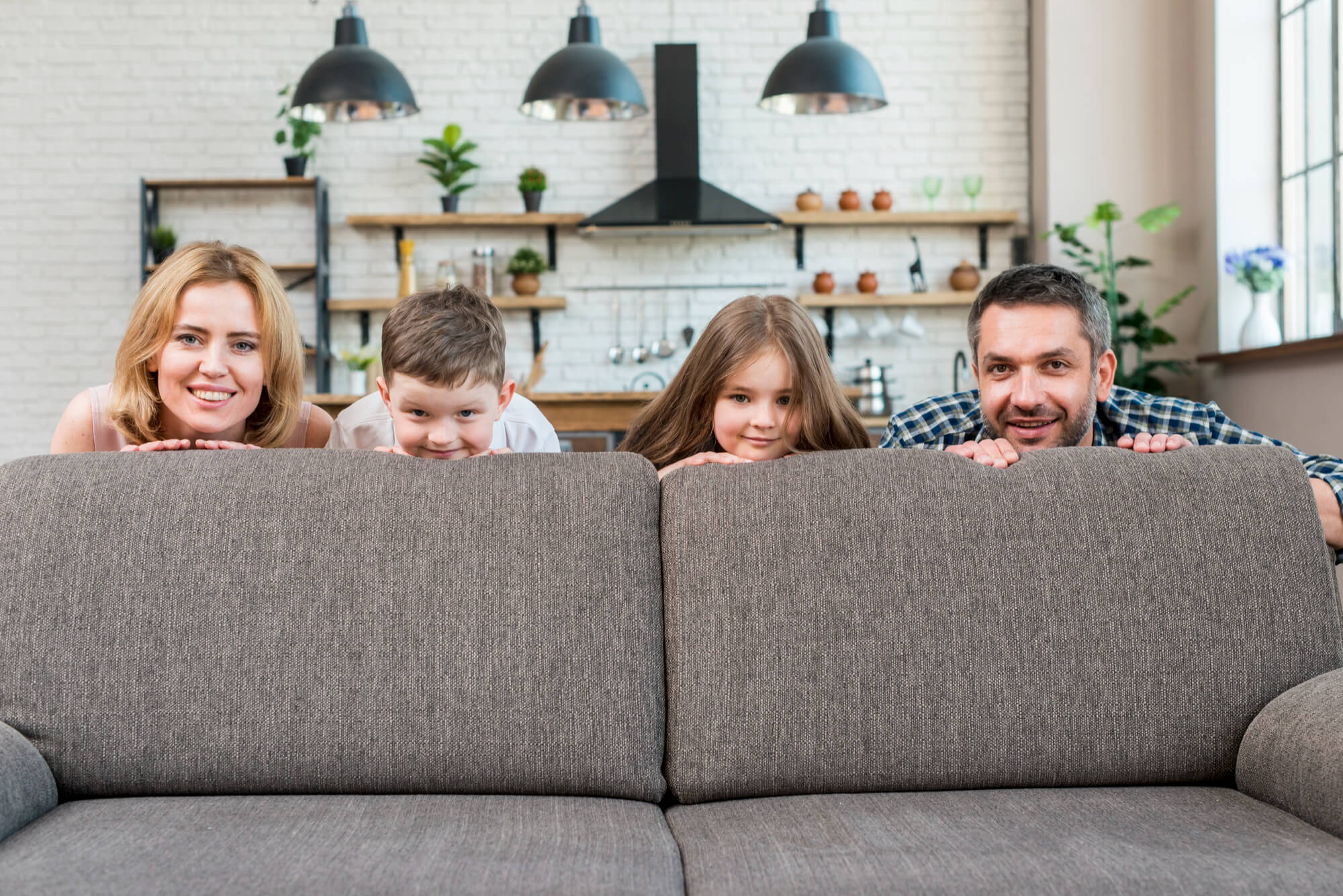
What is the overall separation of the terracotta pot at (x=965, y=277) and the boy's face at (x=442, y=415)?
4.26 meters

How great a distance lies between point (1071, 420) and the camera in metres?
1.82

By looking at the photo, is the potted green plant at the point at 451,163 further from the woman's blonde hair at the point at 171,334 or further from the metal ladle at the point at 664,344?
the woman's blonde hair at the point at 171,334

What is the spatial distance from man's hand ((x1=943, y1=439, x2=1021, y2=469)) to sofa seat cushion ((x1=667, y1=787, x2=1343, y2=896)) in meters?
0.43

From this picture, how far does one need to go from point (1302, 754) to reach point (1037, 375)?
2.38 feet

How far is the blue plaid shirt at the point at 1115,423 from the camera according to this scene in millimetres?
1875

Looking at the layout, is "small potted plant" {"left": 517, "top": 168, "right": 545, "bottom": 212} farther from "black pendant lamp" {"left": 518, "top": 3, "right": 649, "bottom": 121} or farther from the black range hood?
"black pendant lamp" {"left": 518, "top": 3, "right": 649, "bottom": 121}

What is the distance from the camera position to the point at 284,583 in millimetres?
1404

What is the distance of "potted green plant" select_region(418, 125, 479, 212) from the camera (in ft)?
18.0


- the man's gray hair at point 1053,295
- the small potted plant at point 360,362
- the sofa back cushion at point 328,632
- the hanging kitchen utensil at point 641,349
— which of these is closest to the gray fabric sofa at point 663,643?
the sofa back cushion at point 328,632

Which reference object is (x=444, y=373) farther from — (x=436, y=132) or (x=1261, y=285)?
(x=436, y=132)

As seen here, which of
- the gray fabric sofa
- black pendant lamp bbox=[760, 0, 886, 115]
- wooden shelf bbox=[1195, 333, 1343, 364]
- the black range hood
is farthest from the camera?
the black range hood

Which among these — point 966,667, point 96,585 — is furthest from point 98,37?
point 966,667

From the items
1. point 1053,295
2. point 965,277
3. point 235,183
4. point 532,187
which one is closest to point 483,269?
point 532,187

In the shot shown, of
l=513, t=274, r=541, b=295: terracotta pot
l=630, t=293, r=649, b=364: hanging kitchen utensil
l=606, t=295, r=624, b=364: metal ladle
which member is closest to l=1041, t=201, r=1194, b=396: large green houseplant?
l=630, t=293, r=649, b=364: hanging kitchen utensil
